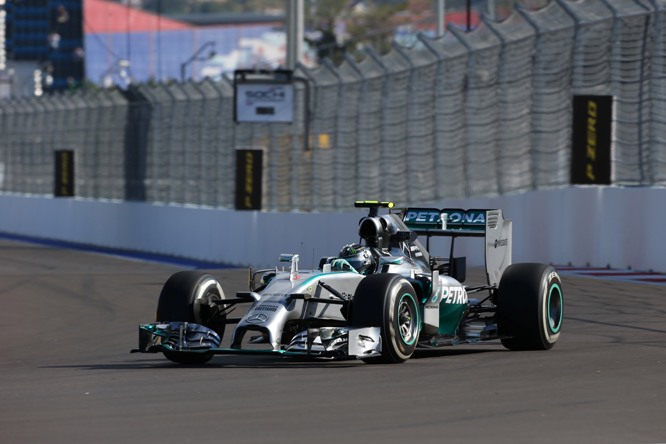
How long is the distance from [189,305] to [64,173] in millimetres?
30290

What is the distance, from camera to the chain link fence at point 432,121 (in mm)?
21109

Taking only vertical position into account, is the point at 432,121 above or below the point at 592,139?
above

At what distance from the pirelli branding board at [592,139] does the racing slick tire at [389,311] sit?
34.4ft

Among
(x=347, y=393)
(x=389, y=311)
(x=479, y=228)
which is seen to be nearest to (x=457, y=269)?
(x=479, y=228)

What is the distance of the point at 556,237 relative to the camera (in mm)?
22016

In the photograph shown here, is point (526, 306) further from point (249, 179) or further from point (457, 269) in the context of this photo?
point (249, 179)

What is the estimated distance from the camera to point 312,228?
93.0 feet

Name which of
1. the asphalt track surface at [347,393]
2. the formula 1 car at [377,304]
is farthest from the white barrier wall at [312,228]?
the asphalt track surface at [347,393]

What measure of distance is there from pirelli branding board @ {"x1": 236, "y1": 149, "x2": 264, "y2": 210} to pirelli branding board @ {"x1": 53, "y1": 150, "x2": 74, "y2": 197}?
11354 millimetres

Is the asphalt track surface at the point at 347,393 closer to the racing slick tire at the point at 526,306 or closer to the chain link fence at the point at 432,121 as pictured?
the racing slick tire at the point at 526,306

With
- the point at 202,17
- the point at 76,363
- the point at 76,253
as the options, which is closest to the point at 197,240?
the point at 76,253

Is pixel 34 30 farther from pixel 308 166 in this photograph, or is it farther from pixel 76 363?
pixel 76 363

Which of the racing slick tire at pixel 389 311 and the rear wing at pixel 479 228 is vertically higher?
the rear wing at pixel 479 228

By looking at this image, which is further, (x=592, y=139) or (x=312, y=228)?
(x=312, y=228)
